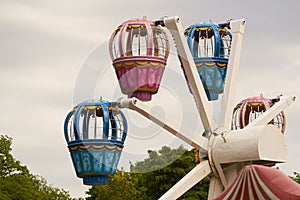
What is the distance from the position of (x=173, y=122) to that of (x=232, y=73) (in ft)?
6.21

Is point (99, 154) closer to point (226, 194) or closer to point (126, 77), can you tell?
point (126, 77)

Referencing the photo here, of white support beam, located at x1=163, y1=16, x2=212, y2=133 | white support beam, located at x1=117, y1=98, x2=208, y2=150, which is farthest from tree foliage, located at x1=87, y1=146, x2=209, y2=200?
white support beam, located at x1=117, y1=98, x2=208, y2=150

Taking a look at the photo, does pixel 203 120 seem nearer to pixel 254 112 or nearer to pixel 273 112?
pixel 273 112

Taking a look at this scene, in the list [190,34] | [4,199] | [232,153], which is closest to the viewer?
[232,153]

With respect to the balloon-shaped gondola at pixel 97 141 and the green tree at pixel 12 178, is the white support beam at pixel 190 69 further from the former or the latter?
the green tree at pixel 12 178

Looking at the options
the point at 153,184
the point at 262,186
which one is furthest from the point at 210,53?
the point at 153,184

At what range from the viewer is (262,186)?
11.2 metres

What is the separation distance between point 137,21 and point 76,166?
2.68m

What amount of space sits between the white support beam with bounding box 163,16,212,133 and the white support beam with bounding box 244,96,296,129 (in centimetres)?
80

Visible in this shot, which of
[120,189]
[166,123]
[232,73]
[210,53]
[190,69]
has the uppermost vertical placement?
[120,189]

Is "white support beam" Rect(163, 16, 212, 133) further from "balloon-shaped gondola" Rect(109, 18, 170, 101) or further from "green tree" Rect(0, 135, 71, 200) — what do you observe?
"green tree" Rect(0, 135, 71, 200)

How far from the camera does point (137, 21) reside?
16.4 meters

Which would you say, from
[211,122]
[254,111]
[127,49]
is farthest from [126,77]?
[254,111]

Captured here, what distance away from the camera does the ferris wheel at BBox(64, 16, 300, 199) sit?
15250mm
